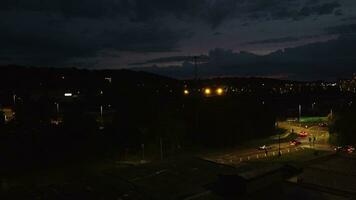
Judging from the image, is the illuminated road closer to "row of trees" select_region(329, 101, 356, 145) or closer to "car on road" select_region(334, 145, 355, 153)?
"car on road" select_region(334, 145, 355, 153)

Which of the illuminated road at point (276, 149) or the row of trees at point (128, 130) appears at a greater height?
the row of trees at point (128, 130)

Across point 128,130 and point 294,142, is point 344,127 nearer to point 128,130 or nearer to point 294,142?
point 294,142

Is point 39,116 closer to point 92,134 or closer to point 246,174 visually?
point 92,134

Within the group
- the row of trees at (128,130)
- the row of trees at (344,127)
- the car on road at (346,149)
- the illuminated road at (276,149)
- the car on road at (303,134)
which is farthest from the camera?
the car on road at (303,134)

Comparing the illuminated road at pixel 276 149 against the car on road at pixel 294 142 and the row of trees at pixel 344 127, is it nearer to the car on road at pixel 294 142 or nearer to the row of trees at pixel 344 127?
the car on road at pixel 294 142

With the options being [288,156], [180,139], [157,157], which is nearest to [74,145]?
[157,157]

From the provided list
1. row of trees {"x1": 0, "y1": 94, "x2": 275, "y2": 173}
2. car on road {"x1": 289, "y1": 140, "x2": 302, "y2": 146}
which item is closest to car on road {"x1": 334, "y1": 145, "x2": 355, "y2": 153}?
car on road {"x1": 289, "y1": 140, "x2": 302, "y2": 146}

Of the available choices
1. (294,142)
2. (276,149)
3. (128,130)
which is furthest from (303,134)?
(128,130)

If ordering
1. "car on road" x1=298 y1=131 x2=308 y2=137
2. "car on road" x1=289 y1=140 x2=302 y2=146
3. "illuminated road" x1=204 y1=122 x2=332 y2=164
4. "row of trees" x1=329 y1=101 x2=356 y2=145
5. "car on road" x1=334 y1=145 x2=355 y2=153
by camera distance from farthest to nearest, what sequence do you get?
"car on road" x1=298 y1=131 x2=308 y2=137 → "car on road" x1=289 y1=140 x2=302 y2=146 → "row of trees" x1=329 y1=101 x2=356 y2=145 → "car on road" x1=334 y1=145 x2=355 y2=153 → "illuminated road" x1=204 y1=122 x2=332 y2=164

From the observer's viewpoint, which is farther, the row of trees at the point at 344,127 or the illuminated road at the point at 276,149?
the row of trees at the point at 344,127

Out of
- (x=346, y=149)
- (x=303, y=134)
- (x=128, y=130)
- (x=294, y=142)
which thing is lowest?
(x=346, y=149)

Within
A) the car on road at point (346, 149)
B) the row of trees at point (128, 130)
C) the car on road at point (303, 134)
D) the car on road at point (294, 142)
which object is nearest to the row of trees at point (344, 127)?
the car on road at point (346, 149)
